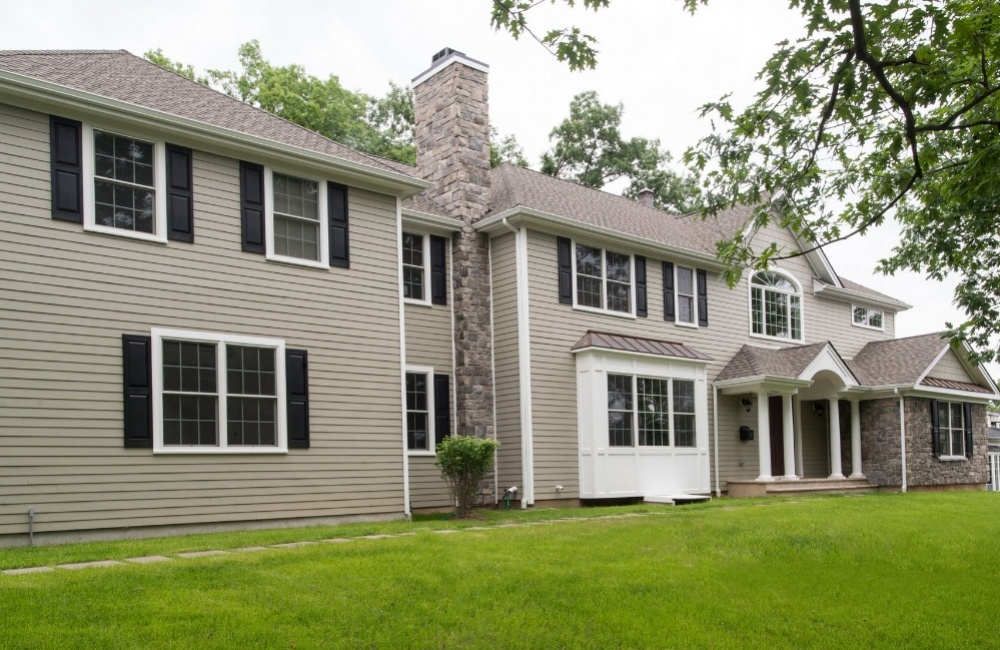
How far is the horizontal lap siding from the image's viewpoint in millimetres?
10047

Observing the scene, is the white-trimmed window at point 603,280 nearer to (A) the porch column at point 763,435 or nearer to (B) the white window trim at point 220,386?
(A) the porch column at point 763,435

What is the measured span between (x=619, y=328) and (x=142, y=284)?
947 centimetres

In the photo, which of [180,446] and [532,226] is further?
[532,226]

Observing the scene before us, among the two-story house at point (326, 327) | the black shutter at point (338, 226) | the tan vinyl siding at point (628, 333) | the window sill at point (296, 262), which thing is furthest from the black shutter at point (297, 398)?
the tan vinyl siding at point (628, 333)

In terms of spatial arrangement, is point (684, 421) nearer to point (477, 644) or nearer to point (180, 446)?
point (180, 446)

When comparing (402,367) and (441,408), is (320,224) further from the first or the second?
(441,408)

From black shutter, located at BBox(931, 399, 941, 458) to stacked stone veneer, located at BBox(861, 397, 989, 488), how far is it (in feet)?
0.40

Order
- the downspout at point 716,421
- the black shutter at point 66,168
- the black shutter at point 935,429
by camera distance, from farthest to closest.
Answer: the black shutter at point 935,429 → the downspout at point 716,421 → the black shutter at point 66,168

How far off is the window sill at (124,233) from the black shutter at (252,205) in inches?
47.9

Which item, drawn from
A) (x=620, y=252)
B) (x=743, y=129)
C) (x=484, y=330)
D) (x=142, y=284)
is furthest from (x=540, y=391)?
(x=743, y=129)

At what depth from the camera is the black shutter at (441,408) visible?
1538 centimetres

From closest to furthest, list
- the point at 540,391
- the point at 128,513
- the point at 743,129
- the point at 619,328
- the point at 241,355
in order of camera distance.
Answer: the point at 743,129 < the point at 128,513 < the point at 241,355 < the point at 540,391 < the point at 619,328

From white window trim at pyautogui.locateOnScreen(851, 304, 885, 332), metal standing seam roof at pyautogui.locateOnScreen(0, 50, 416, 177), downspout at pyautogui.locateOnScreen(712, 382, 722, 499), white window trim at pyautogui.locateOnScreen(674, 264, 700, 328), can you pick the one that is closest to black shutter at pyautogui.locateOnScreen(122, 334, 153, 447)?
metal standing seam roof at pyautogui.locateOnScreen(0, 50, 416, 177)

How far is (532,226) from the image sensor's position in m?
16.0
